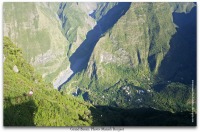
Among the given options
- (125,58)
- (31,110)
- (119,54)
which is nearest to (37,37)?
(119,54)

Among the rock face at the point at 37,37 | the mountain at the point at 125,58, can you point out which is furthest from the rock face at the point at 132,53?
the rock face at the point at 37,37

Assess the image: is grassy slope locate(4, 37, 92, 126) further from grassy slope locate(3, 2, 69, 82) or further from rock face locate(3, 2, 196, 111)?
grassy slope locate(3, 2, 69, 82)

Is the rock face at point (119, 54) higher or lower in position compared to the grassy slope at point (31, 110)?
higher

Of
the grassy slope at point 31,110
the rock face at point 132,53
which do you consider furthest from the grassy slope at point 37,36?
the grassy slope at point 31,110

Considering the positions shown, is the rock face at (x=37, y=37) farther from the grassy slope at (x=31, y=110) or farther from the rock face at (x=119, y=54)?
the grassy slope at (x=31, y=110)

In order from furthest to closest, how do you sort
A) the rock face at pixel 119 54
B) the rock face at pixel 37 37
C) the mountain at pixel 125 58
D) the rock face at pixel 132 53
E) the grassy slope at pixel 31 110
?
the rock face at pixel 37 37 < the rock face at pixel 132 53 < the rock face at pixel 119 54 < the mountain at pixel 125 58 < the grassy slope at pixel 31 110

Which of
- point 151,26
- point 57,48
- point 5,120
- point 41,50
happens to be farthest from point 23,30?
point 5,120

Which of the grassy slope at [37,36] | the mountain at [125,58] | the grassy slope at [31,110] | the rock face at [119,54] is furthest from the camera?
the grassy slope at [37,36]

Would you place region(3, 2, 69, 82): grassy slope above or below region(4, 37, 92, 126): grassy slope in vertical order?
above

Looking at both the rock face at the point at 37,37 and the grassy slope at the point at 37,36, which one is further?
the grassy slope at the point at 37,36

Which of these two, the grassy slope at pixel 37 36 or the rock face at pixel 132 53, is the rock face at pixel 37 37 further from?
the rock face at pixel 132 53

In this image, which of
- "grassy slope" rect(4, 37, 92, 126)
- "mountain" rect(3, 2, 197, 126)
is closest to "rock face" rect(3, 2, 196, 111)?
"mountain" rect(3, 2, 197, 126)

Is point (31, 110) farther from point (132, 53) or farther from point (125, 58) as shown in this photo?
point (125, 58)
